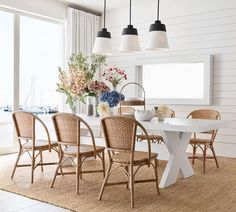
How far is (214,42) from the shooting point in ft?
18.8

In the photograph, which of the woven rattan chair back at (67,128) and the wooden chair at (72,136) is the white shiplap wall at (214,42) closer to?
the wooden chair at (72,136)

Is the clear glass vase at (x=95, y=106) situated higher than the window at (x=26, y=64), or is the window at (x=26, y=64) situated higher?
the window at (x=26, y=64)

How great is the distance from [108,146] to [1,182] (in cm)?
148

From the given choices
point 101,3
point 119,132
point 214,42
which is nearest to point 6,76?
point 101,3

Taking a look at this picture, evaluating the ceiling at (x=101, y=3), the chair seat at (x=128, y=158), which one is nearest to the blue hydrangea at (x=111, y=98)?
the chair seat at (x=128, y=158)

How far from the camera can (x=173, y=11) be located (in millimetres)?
6199

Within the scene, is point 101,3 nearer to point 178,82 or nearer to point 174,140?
point 178,82

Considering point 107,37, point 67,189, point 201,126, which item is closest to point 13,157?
point 67,189

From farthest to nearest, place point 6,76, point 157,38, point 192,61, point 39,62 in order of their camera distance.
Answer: point 39,62 → point 192,61 → point 6,76 → point 157,38

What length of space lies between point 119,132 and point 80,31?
13.4 ft

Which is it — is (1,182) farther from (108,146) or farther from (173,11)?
(173,11)

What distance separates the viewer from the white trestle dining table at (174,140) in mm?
3361

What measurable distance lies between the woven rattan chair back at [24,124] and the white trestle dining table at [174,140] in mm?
687

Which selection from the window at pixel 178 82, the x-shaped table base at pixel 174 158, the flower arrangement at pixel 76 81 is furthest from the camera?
the window at pixel 178 82
